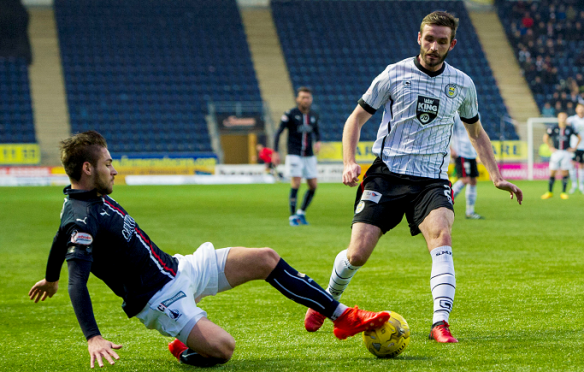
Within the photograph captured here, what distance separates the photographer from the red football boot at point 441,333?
12.3 feet

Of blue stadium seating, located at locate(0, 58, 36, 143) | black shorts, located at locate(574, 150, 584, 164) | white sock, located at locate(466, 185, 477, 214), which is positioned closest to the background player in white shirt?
black shorts, located at locate(574, 150, 584, 164)

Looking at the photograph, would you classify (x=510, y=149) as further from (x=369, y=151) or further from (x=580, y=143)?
(x=580, y=143)

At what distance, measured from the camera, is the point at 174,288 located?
11.3 ft

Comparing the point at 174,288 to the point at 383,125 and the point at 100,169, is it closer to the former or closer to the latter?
the point at 100,169

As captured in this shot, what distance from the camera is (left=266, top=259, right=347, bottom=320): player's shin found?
11.6 feet

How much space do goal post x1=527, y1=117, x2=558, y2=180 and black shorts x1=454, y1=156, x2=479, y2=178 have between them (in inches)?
627

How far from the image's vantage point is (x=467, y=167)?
11.4 m

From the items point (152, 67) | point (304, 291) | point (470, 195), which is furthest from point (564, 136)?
point (152, 67)

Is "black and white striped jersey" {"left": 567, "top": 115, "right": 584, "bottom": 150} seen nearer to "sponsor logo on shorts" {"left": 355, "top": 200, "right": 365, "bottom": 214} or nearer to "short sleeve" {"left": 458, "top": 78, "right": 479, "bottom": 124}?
"short sleeve" {"left": 458, "top": 78, "right": 479, "bottom": 124}

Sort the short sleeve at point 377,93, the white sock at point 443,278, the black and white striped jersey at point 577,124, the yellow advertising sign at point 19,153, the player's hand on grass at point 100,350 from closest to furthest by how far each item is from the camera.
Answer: the player's hand on grass at point 100,350 → the white sock at point 443,278 → the short sleeve at point 377,93 → the black and white striped jersey at point 577,124 → the yellow advertising sign at point 19,153

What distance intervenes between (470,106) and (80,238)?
2.49 metres

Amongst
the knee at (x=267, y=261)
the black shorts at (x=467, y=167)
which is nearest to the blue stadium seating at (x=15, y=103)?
the black shorts at (x=467, y=167)

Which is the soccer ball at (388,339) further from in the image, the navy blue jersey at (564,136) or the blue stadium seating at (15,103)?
the blue stadium seating at (15,103)

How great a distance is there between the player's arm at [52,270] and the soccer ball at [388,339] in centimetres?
156
